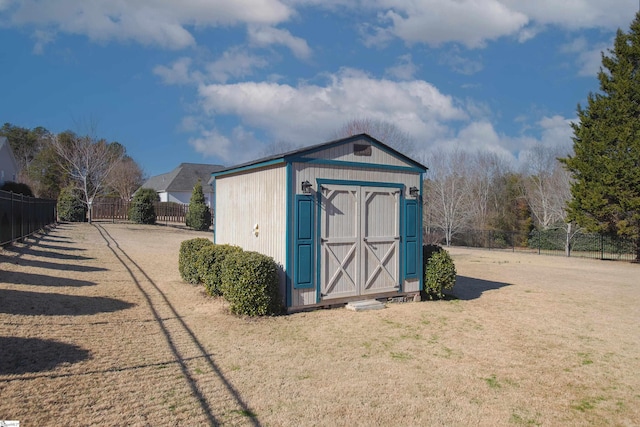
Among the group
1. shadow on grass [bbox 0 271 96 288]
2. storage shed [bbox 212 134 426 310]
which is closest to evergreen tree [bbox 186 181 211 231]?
shadow on grass [bbox 0 271 96 288]

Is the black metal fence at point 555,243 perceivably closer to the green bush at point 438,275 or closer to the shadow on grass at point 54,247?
the green bush at point 438,275

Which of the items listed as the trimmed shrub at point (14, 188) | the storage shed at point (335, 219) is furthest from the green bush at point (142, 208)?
the storage shed at point (335, 219)

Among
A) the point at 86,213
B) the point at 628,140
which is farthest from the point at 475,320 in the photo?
the point at 86,213

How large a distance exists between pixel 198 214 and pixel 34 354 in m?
22.7

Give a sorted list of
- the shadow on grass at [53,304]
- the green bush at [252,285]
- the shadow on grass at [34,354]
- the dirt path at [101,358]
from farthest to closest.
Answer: the green bush at [252,285] < the shadow on grass at [53,304] < the shadow on grass at [34,354] < the dirt path at [101,358]

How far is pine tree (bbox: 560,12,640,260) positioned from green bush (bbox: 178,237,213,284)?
17.6 m

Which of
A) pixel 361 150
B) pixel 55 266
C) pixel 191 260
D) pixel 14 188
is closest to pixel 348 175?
pixel 361 150

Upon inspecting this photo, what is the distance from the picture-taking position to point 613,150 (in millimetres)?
18984

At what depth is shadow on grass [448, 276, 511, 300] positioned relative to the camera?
955 cm

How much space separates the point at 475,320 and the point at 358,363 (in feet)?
10.3

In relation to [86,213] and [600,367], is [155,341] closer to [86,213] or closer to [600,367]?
[600,367]

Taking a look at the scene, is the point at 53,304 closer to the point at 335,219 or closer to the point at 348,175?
the point at 335,219

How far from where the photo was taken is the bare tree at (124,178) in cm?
4001

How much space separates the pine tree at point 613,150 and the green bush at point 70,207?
26.7 m
